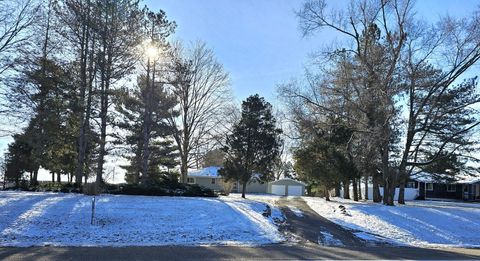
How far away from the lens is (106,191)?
82.1 feet

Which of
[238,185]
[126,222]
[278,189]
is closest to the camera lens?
[126,222]

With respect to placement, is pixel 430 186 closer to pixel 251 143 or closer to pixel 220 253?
pixel 251 143

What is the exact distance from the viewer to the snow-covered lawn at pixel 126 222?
14445mm

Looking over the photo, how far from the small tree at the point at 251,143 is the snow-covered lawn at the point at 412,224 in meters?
9.02

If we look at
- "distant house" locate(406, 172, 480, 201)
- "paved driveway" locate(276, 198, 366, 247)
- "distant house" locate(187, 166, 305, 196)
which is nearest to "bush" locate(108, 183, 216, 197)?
"paved driveway" locate(276, 198, 366, 247)

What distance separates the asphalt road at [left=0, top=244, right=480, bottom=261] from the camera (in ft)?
36.7

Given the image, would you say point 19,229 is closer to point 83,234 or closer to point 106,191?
point 83,234

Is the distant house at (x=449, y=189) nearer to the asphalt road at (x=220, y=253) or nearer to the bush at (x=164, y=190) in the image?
the bush at (x=164, y=190)

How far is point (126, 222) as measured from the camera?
17.2m

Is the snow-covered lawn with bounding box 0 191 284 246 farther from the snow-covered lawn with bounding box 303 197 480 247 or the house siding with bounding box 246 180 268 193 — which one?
the house siding with bounding box 246 180 268 193

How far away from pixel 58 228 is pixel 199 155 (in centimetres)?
3111

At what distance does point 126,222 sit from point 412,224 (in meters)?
12.5

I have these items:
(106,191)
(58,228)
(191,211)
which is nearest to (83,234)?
(58,228)

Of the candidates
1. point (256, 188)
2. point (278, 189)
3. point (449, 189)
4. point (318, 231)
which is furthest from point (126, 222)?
point (449, 189)
